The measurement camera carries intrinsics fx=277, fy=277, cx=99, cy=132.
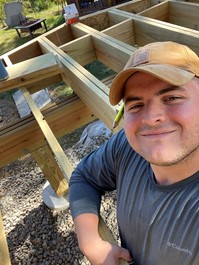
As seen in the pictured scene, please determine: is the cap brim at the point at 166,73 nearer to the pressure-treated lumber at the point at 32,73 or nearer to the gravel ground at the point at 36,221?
the pressure-treated lumber at the point at 32,73

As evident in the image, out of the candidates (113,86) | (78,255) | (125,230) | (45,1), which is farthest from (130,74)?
(45,1)

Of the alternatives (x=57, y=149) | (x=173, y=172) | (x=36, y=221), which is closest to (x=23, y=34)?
(x=36, y=221)

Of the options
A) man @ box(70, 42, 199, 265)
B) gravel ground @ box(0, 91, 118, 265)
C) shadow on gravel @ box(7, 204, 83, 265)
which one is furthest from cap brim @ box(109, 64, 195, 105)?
shadow on gravel @ box(7, 204, 83, 265)

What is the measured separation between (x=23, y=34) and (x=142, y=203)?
41.5 ft

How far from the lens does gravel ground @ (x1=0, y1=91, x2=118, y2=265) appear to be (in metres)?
3.88

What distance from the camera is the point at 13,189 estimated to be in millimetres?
5074

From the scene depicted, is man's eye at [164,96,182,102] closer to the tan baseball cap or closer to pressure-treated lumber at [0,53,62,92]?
the tan baseball cap

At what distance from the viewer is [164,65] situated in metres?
1.22

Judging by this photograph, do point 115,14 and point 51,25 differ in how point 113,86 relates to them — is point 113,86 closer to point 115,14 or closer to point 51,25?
point 115,14

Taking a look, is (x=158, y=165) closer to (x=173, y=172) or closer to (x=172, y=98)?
(x=173, y=172)

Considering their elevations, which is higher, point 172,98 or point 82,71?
point 172,98

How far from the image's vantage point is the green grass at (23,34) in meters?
11.5

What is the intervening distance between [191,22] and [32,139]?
7.98ft

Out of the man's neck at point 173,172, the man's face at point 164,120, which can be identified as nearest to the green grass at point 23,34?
the man's face at point 164,120
